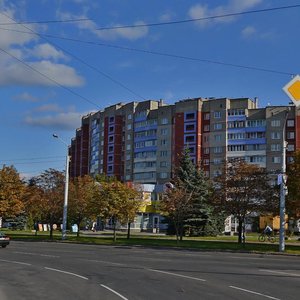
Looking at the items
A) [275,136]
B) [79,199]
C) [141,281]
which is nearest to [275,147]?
[275,136]

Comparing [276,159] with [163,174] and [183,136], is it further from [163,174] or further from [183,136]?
[163,174]

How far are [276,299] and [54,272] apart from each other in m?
9.08

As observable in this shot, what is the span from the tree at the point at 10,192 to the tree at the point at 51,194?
2133mm

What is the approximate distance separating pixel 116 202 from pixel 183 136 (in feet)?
258

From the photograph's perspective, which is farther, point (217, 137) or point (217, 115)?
point (217, 115)

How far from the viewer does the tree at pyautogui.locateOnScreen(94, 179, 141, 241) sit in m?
47.6

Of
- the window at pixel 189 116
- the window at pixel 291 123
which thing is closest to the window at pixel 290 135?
the window at pixel 291 123

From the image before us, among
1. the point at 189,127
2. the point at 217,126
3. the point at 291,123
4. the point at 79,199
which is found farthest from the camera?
the point at 189,127

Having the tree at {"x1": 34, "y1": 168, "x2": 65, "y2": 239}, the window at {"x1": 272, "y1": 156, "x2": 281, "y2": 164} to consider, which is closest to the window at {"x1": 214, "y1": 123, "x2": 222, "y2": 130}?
the window at {"x1": 272, "y1": 156, "x2": 281, "y2": 164}

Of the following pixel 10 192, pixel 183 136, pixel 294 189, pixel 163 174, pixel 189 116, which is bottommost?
pixel 10 192

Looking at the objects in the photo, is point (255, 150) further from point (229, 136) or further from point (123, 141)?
point (123, 141)

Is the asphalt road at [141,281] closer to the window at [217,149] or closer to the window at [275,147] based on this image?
the window at [275,147]

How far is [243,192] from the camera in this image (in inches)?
1617

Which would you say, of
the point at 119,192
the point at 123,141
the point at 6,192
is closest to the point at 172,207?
the point at 119,192
